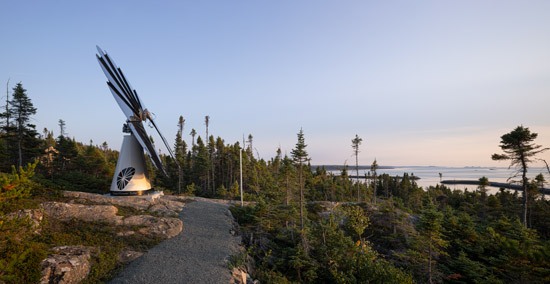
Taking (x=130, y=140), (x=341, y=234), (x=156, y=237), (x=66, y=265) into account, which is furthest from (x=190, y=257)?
(x=130, y=140)

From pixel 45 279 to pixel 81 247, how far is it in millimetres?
2258

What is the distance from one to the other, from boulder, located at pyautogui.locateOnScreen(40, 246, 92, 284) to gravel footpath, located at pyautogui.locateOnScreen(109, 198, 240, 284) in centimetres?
142

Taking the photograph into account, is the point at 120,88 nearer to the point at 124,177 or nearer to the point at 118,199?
the point at 124,177

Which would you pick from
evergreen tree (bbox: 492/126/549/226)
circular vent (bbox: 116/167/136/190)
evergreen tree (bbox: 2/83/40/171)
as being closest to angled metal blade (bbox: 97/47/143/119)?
circular vent (bbox: 116/167/136/190)

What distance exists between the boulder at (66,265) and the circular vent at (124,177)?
9907mm

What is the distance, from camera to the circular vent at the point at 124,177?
20.2 m

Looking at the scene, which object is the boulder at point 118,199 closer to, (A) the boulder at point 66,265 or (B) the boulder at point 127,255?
(B) the boulder at point 127,255

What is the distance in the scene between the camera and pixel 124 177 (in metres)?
20.3

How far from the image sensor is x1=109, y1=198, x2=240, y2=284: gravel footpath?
34.4 ft

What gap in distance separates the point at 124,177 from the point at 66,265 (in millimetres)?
11708

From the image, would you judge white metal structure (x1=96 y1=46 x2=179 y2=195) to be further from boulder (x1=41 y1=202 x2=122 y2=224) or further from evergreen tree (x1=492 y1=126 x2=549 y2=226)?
Answer: evergreen tree (x1=492 y1=126 x2=549 y2=226)

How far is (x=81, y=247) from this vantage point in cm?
1123

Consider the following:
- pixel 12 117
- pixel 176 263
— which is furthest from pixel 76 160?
pixel 176 263

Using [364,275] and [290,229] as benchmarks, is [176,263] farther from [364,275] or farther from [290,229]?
[364,275]
